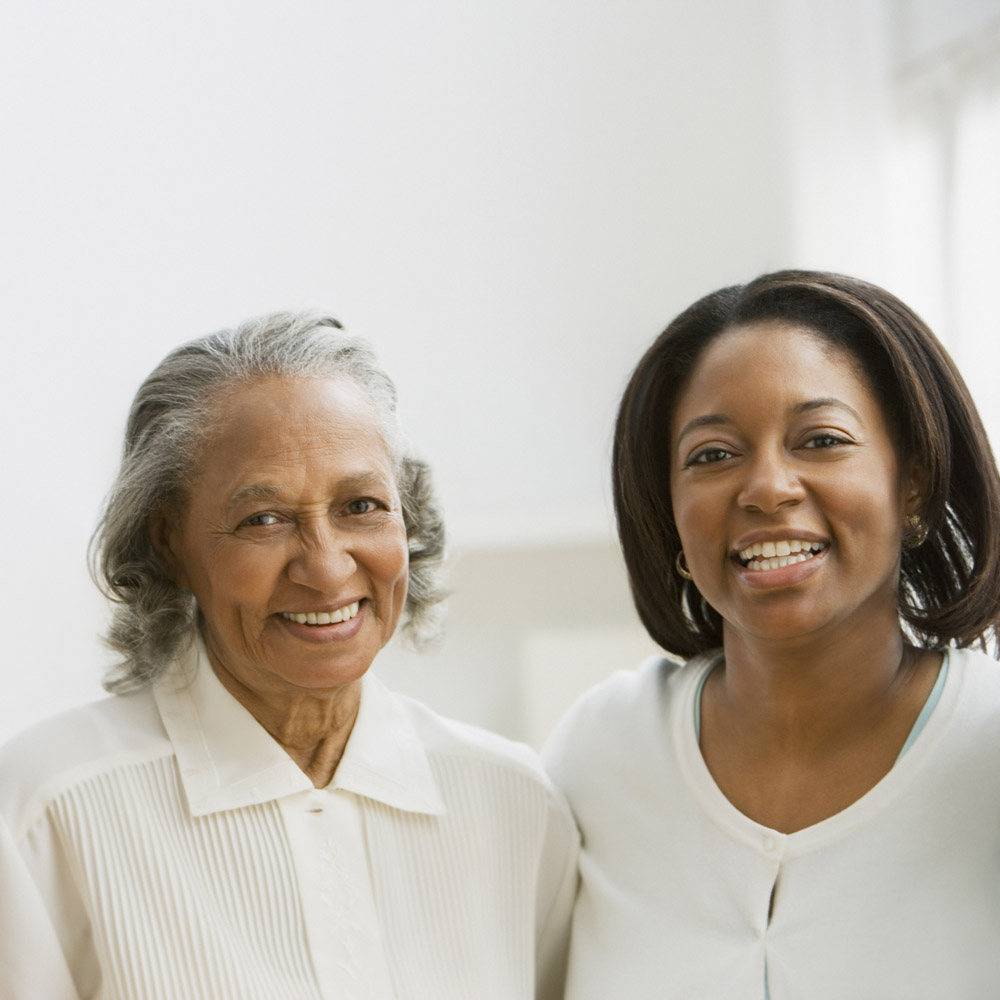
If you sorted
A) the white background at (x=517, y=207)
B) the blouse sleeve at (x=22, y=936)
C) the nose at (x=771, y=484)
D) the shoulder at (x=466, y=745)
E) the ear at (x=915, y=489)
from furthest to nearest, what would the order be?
the white background at (x=517, y=207) → the shoulder at (x=466, y=745) → the ear at (x=915, y=489) → the nose at (x=771, y=484) → the blouse sleeve at (x=22, y=936)

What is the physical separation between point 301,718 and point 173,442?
424 mm

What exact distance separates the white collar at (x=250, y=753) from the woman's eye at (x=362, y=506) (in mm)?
283

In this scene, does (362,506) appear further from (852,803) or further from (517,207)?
(517,207)

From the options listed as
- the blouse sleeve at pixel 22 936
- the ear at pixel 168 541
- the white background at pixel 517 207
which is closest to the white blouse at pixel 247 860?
the blouse sleeve at pixel 22 936

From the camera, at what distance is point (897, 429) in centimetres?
183

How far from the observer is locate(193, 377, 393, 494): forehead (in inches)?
69.4

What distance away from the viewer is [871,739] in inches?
72.5

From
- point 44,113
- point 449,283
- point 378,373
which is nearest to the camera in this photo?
point 378,373

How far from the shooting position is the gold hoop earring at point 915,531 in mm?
1855

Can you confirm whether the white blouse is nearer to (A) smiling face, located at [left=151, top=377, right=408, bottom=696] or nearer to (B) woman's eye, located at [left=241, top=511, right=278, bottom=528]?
(A) smiling face, located at [left=151, top=377, right=408, bottom=696]

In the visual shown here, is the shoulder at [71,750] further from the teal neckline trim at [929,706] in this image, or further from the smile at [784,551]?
the teal neckline trim at [929,706]

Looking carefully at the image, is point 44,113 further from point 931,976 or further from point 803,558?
point 931,976

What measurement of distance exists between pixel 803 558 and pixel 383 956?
76cm

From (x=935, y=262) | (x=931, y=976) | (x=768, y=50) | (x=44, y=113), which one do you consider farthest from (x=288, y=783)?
(x=768, y=50)
